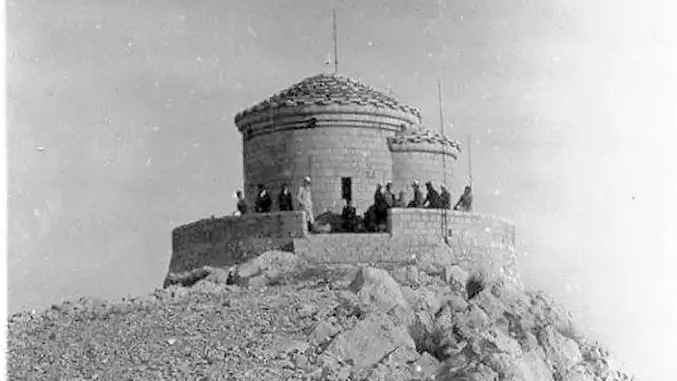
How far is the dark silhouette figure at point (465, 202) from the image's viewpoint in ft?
80.2

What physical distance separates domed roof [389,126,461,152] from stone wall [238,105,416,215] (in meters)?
0.26

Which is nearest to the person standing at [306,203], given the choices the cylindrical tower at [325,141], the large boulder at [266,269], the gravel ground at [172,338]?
the cylindrical tower at [325,141]

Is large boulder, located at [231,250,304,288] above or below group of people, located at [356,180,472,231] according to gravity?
below

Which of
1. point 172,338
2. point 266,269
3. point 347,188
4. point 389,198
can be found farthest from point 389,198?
point 172,338

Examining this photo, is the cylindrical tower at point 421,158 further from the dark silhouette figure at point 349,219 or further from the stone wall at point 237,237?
the stone wall at point 237,237

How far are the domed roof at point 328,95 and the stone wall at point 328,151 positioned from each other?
16 cm

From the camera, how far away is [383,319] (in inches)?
642

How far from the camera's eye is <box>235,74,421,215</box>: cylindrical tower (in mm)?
23734

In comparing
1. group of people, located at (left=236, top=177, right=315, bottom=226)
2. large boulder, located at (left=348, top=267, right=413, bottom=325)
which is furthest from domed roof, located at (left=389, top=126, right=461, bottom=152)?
large boulder, located at (left=348, top=267, right=413, bottom=325)

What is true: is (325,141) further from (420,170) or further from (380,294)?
(380,294)

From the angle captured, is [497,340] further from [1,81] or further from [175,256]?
[175,256]

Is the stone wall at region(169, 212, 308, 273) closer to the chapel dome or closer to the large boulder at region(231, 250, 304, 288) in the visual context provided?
the large boulder at region(231, 250, 304, 288)

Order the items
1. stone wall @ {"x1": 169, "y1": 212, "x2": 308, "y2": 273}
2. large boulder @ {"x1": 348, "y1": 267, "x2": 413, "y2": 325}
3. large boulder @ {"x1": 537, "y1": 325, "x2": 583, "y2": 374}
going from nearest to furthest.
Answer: large boulder @ {"x1": 348, "y1": 267, "x2": 413, "y2": 325} → large boulder @ {"x1": 537, "y1": 325, "x2": 583, "y2": 374} → stone wall @ {"x1": 169, "y1": 212, "x2": 308, "y2": 273}

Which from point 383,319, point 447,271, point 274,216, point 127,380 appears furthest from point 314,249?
point 127,380
